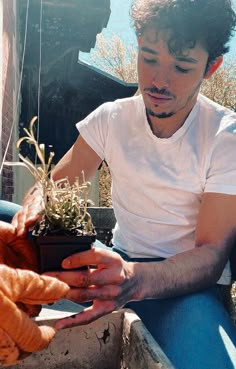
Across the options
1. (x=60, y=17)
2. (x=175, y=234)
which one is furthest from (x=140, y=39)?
(x=60, y=17)

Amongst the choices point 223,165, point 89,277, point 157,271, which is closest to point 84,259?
point 89,277

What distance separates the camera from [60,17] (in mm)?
4832

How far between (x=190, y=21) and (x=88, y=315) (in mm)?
965

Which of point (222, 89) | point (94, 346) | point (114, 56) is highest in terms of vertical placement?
point (114, 56)

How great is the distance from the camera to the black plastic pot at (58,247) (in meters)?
1.09

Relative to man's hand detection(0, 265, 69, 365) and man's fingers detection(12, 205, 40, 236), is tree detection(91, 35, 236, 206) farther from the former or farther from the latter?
man's hand detection(0, 265, 69, 365)

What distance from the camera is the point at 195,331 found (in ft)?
4.30

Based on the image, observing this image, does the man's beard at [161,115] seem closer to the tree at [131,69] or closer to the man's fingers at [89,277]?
the man's fingers at [89,277]

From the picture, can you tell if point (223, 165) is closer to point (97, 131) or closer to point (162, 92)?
point (162, 92)

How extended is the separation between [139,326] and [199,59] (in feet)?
2.84

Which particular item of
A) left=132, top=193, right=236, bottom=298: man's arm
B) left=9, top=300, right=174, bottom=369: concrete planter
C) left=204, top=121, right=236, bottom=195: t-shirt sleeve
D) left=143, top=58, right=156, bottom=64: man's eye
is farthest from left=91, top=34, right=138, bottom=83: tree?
left=9, top=300, right=174, bottom=369: concrete planter

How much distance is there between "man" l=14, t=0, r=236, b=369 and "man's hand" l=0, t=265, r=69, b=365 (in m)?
0.28

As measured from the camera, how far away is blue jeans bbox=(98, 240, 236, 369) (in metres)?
1.26

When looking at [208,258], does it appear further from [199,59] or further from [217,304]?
[199,59]
